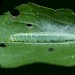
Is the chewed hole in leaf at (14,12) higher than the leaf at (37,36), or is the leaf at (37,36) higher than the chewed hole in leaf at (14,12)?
the chewed hole in leaf at (14,12)

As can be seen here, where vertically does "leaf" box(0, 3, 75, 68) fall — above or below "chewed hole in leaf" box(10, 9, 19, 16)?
below

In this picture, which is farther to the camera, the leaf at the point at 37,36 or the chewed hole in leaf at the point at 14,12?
the chewed hole in leaf at the point at 14,12

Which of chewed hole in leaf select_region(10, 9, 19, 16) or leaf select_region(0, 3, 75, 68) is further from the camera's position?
chewed hole in leaf select_region(10, 9, 19, 16)

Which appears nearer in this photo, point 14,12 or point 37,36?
point 37,36

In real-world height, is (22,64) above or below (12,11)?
below

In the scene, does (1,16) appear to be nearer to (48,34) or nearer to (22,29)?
(22,29)

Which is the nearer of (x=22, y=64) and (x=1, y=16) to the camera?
(x=22, y=64)

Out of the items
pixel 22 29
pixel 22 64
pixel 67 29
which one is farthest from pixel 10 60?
pixel 67 29
